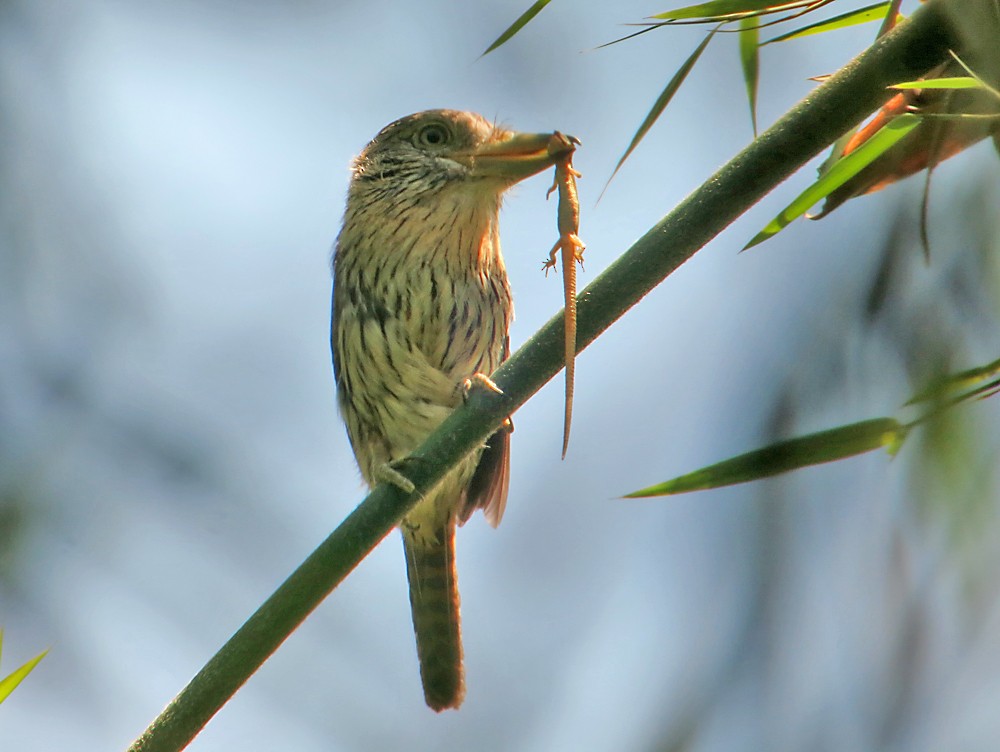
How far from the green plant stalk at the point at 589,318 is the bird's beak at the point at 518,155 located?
48 centimetres

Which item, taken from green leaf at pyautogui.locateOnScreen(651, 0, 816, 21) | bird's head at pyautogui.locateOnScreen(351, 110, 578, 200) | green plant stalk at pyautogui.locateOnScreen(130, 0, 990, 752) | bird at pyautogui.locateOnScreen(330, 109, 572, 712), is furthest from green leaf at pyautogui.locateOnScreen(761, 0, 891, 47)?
bird at pyautogui.locateOnScreen(330, 109, 572, 712)

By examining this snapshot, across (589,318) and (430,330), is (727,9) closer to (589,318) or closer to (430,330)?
(589,318)

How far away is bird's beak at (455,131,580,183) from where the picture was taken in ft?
6.42

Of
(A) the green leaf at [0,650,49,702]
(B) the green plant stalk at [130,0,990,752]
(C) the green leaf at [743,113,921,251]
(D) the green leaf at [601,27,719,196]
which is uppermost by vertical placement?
(D) the green leaf at [601,27,719,196]

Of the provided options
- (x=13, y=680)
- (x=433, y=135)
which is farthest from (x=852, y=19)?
(x=433, y=135)

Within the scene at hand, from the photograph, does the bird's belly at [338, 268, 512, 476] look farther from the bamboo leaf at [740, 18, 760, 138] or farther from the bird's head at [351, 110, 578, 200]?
the bamboo leaf at [740, 18, 760, 138]

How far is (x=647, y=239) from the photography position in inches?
59.4

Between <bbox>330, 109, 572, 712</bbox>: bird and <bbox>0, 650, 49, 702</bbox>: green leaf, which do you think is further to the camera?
<bbox>330, 109, 572, 712</bbox>: bird

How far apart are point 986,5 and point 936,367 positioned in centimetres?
31

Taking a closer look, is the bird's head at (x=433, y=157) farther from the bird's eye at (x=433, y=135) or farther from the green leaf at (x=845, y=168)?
the green leaf at (x=845, y=168)

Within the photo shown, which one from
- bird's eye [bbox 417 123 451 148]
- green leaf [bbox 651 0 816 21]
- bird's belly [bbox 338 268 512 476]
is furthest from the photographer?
bird's eye [bbox 417 123 451 148]

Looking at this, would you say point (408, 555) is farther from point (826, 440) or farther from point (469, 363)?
point (826, 440)

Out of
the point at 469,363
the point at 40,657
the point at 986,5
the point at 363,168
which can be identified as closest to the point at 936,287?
the point at 986,5

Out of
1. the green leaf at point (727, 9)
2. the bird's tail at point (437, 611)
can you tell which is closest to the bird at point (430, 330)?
the bird's tail at point (437, 611)
